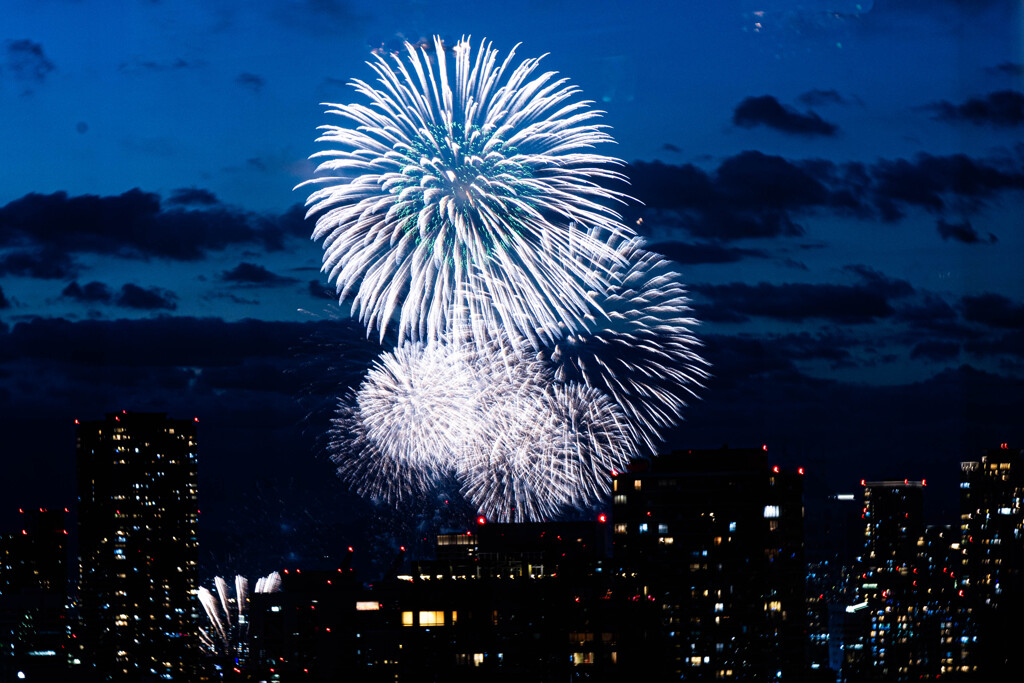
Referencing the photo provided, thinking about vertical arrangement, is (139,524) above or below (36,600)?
above

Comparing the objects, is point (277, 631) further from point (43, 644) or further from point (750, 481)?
point (750, 481)

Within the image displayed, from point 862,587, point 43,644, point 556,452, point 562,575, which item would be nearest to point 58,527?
point 43,644

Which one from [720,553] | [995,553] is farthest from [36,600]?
[995,553]

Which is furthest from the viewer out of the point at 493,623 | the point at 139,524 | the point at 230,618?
the point at 139,524

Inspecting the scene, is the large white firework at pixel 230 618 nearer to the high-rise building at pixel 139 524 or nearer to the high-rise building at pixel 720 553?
the high-rise building at pixel 139 524

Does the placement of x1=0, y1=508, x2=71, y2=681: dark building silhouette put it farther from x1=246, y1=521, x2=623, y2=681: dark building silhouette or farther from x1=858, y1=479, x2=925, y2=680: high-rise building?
x1=858, y1=479, x2=925, y2=680: high-rise building

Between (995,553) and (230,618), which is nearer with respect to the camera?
(995,553)

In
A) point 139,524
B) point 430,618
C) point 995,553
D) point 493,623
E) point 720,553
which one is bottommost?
point 493,623

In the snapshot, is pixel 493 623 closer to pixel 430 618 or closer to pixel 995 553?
pixel 430 618
